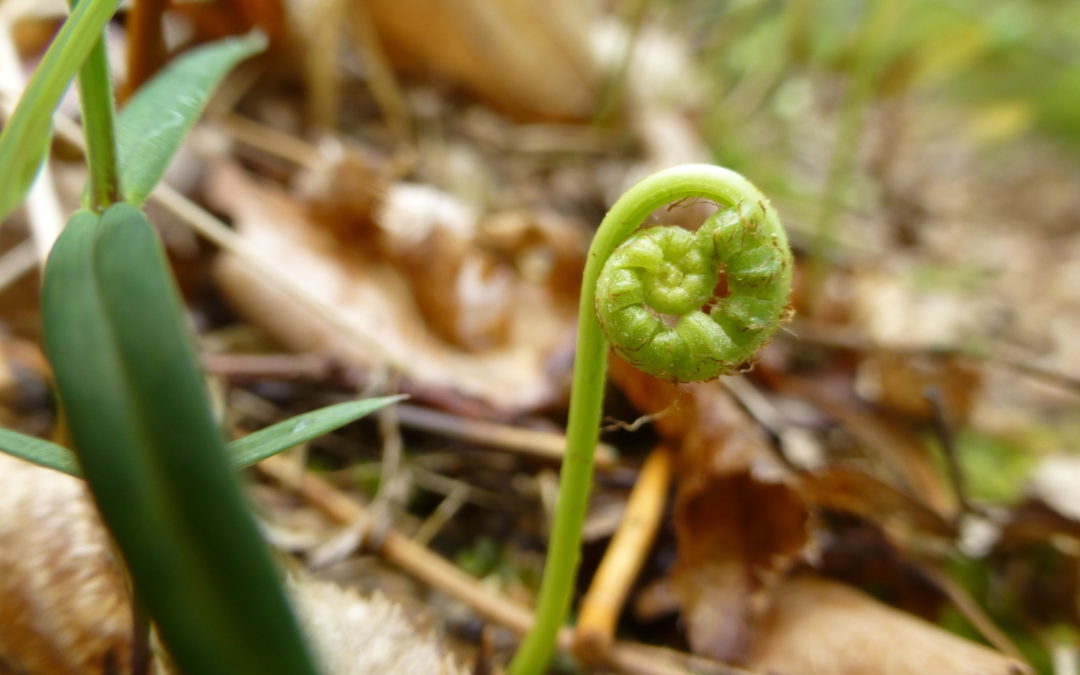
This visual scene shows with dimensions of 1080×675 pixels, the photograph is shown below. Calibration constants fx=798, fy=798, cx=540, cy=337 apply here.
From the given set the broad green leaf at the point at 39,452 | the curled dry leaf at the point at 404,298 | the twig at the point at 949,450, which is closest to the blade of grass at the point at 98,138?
the broad green leaf at the point at 39,452

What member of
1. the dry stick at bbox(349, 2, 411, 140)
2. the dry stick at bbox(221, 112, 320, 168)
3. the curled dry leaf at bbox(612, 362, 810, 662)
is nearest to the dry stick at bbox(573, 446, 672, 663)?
the curled dry leaf at bbox(612, 362, 810, 662)

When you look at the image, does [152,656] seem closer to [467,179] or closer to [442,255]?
[442,255]

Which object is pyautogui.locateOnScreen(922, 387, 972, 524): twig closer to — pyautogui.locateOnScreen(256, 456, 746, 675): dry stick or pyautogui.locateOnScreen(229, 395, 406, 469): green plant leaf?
pyautogui.locateOnScreen(256, 456, 746, 675): dry stick

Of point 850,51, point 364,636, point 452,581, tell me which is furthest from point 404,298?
point 850,51

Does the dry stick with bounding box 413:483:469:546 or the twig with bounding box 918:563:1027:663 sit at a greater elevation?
the dry stick with bounding box 413:483:469:546

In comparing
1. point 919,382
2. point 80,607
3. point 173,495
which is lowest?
point 919,382

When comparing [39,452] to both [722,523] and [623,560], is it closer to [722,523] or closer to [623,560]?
[623,560]
